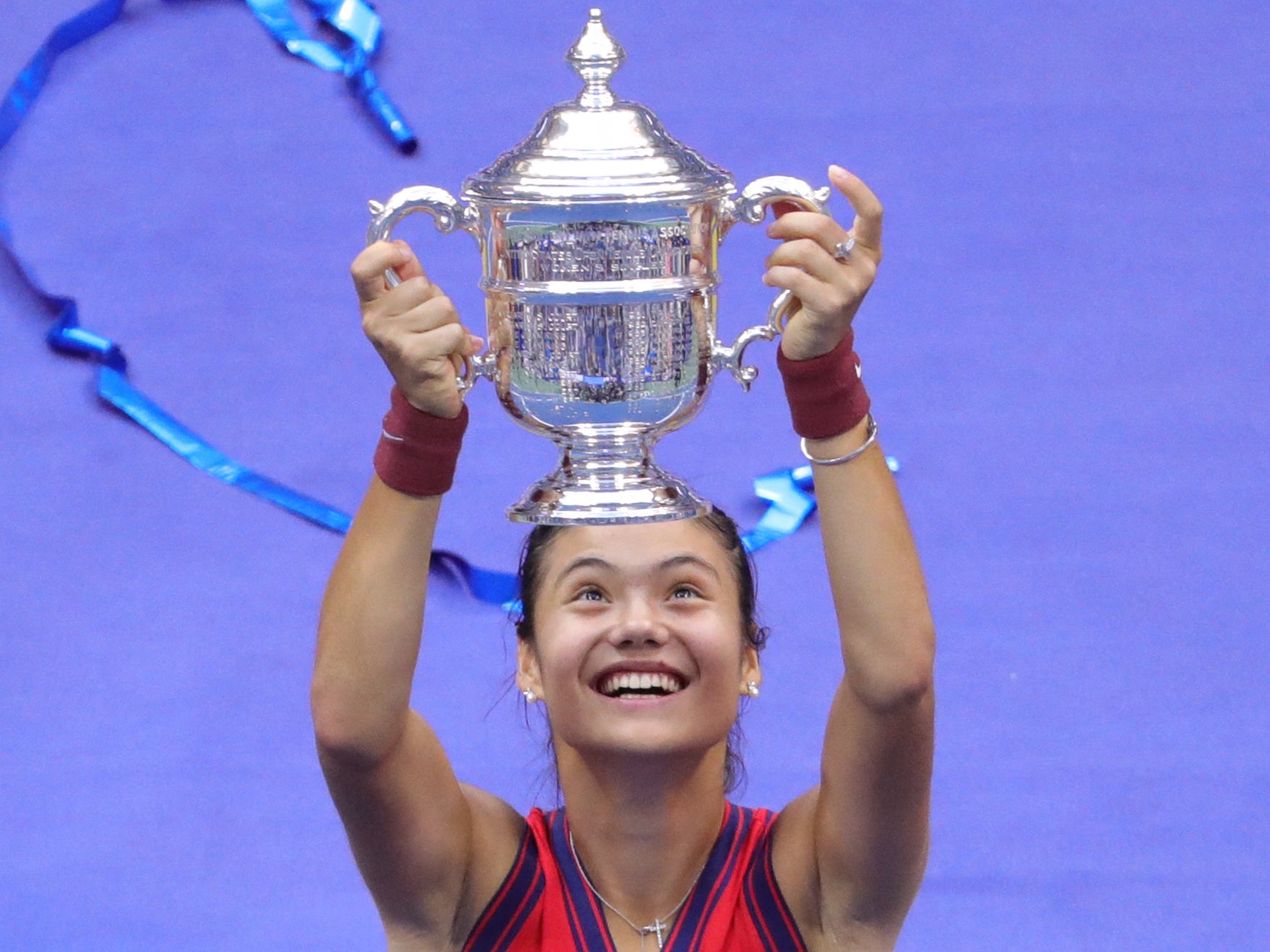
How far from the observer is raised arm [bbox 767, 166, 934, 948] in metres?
1.72

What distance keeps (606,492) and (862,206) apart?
0.33 meters

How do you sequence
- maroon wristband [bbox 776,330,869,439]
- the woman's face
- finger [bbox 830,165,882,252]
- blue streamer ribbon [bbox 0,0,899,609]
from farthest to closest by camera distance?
blue streamer ribbon [bbox 0,0,899,609] < the woman's face < maroon wristband [bbox 776,330,869,439] < finger [bbox 830,165,882,252]

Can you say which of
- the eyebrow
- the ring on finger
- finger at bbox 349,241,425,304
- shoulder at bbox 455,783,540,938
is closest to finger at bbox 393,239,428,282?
finger at bbox 349,241,425,304

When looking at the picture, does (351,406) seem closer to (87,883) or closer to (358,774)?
(87,883)

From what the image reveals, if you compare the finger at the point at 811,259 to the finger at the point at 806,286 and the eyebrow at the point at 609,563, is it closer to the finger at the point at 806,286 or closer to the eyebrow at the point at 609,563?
the finger at the point at 806,286

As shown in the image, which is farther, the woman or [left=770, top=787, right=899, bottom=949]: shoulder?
[left=770, top=787, right=899, bottom=949]: shoulder

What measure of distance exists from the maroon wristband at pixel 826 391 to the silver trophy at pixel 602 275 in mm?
51

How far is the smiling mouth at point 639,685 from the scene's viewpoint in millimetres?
2068

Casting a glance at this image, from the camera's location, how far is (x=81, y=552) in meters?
3.93

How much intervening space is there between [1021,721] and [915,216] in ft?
4.66

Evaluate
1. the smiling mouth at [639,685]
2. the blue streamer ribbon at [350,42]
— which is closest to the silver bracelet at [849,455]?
the smiling mouth at [639,685]

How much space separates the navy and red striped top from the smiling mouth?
0.62 feet

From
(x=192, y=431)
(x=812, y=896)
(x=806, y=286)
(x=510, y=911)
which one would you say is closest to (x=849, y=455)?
(x=806, y=286)

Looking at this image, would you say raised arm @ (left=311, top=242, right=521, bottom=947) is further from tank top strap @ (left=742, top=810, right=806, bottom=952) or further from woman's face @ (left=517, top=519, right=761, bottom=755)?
tank top strap @ (left=742, top=810, right=806, bottom=952)
